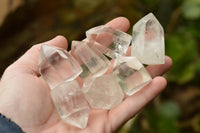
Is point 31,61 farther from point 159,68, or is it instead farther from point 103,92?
point 159,68

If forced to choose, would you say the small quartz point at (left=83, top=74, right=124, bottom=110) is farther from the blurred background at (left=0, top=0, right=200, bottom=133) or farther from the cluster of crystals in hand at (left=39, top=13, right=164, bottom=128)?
the blurred background at (left=0, top=0, right=200, bottom=133)

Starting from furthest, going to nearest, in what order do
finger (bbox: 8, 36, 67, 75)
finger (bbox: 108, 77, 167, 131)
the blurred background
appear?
the blurred background → finger (bbox: 8, 36, 67, 75) → finger (bbox: 108, 77, 167, 131)

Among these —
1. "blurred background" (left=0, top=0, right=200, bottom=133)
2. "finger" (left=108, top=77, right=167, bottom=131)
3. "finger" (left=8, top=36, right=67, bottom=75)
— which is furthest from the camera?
"blurred background" (left=0, top=0, right=200, bottom=133)

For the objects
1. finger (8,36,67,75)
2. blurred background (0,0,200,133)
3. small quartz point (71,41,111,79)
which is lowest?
blurred background (0,0,200,133)

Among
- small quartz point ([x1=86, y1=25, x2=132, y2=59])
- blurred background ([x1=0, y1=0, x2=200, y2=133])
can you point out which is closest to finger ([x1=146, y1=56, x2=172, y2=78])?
small quartz point ([x1=86, y1=25, x2=132, y2=59])

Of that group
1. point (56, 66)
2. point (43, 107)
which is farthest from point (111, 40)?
point (43, 107)

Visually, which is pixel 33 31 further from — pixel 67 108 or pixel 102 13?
pixel 67 108
